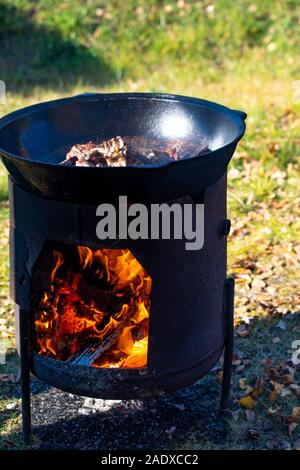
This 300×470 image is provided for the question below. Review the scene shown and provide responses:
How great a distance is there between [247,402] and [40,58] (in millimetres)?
6343

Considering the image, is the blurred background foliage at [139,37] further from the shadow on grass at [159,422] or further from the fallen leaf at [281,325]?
the shadow on grass at [159,422]

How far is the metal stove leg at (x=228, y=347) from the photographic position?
3428 millimetres

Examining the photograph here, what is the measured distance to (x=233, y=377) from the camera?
401 centimetres

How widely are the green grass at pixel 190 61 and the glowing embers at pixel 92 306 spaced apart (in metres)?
2.52

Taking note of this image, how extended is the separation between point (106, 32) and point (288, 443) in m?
6.69

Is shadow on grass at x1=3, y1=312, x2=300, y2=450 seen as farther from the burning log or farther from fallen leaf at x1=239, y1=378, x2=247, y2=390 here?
the burning log

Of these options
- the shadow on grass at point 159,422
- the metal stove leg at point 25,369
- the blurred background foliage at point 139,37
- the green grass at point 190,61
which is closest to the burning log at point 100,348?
the metal stove leg at point 25,369

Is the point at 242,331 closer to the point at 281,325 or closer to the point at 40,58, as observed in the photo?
the point at 281,325

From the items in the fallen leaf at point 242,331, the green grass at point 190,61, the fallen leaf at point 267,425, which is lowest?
the fallen leaf at point 267,425

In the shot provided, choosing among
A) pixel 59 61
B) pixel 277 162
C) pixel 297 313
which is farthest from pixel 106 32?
pixel 297 313

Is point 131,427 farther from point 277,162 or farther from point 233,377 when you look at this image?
point 277,162

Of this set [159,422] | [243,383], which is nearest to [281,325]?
[243,383]

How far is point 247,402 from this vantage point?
12.3 feet
